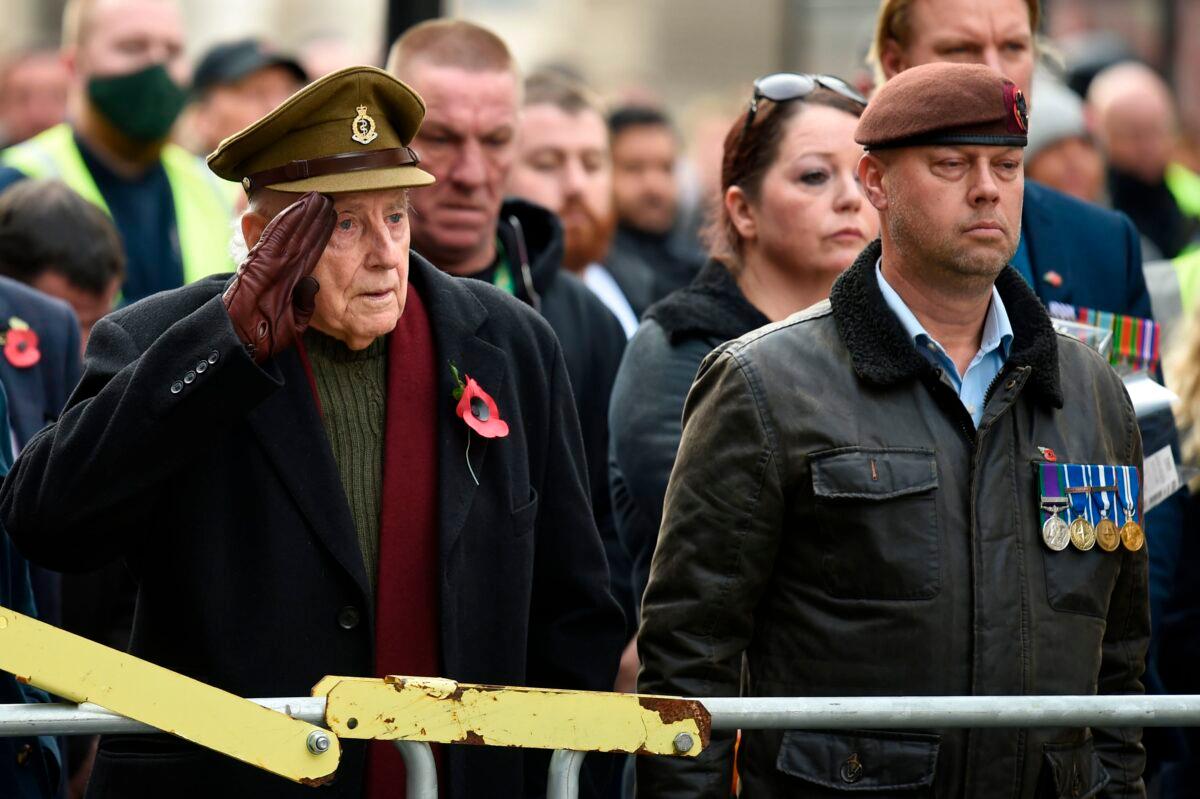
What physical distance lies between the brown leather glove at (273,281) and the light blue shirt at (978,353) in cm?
110

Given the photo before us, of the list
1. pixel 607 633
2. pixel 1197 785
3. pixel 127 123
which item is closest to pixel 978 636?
pixel 607 633

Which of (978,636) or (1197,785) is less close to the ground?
(978,636)

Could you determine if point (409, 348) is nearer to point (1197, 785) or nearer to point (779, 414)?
point (779, 414)

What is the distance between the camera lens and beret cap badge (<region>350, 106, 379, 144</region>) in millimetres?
3660

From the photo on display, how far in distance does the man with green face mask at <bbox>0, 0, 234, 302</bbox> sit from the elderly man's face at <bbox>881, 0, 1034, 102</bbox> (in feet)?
9.19

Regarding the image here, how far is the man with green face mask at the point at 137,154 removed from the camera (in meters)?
6.84

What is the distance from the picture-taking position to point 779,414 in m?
3.56

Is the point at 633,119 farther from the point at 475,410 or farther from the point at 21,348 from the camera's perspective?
the point at 475,410

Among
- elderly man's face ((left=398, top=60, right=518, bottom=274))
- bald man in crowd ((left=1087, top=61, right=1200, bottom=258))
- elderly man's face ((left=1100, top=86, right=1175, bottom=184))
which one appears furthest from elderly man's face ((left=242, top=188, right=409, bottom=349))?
elderly man's face ((left=1100, top=86, right=1175, bottom=184))

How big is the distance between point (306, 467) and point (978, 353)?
4.22ft

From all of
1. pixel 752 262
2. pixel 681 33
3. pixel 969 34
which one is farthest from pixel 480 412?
pixel 681 33

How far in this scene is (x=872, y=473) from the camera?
349 cm

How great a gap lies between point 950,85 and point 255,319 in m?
1.34

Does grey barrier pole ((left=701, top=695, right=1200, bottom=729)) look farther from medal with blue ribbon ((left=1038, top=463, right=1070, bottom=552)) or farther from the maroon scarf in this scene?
the maroon scarf
